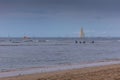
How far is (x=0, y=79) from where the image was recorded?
14.2 m

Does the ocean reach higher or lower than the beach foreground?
lower

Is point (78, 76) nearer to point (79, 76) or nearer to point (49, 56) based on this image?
point (79, 76)

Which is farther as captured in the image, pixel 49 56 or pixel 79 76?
pixel 49 56

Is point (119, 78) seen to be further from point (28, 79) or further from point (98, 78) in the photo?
point (28, 79)

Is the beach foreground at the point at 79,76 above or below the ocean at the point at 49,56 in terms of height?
above

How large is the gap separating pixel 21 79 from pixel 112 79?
430 centimetres

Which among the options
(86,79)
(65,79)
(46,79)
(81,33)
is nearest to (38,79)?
(46,79)

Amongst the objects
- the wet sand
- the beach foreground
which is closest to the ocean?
the wet sand

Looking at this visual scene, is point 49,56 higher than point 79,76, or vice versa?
point 79,76

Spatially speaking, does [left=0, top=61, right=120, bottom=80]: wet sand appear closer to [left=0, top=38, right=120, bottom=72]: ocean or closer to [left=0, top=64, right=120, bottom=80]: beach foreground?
[left=0, top=64, right=120, bottom=80]: beach foreground

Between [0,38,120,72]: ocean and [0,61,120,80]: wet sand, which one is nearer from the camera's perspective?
[0,61,120,80]: wet sand

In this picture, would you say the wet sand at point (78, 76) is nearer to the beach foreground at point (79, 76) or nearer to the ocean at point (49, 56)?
the beach foreground at point (79, 76)

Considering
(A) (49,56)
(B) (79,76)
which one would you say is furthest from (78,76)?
(A) (49,56)

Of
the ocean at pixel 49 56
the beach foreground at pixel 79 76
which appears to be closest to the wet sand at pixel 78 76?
the beach foreground at pixel 79 76
